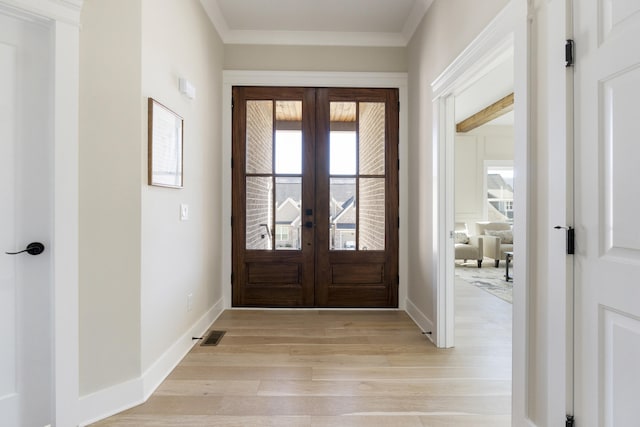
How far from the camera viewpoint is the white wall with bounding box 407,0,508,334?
2.42 m

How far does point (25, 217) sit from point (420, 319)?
3.02 metres

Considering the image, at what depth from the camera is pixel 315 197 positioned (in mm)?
3688

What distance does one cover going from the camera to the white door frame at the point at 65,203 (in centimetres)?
164

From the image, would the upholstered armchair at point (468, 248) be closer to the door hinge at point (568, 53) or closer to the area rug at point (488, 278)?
the area rug at point (488, 278)

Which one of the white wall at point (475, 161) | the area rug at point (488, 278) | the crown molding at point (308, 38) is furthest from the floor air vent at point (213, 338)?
the white wall at point (475, 161)

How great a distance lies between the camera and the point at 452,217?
2.76 meters

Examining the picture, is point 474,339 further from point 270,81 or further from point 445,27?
point 270,81

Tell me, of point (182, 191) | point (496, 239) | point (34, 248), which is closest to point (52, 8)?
point (34, 248)

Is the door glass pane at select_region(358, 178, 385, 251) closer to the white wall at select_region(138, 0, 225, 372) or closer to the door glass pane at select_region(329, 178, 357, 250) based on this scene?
the door glass pane at select_region(329, 178, 357, 250)

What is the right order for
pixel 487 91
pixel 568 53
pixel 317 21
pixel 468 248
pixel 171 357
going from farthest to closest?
pixel 468 248
pixel 487 91
pixel 317 21
pixel 171 357
pixel 568 53

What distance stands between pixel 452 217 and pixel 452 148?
0.57 m

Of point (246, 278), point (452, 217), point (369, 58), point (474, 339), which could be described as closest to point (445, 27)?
point (369, 58)

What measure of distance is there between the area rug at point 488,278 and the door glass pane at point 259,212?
3.12 meters

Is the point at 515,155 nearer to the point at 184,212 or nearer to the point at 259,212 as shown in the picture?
the point at 184,212
